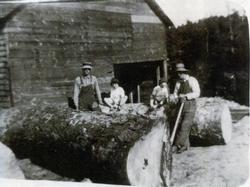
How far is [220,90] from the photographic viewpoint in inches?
114

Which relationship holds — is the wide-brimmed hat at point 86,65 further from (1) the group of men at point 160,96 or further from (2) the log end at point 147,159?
(2) the log end at point 147,159

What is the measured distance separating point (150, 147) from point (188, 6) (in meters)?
1.05

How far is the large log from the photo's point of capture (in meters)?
2.96

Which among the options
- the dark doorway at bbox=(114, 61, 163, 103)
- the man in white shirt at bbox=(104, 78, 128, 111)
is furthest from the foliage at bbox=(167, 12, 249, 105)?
the man in white shirt at bbox=(104, 78, 128, 111)

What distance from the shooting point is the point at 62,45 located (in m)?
3.74

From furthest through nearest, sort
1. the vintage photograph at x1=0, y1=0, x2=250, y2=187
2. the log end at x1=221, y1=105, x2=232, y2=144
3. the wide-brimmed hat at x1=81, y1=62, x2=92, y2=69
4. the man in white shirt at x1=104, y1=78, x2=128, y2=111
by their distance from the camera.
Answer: the wide-brimmed hat at x1=81, y1=62, x2=92, y2=69 < the man in white shirt at x1=104, y1=78, x2=128, y2=111 < the log end at x1=221, y1=105, x2=232, y2=144 < the vintage photograph at x1=0, y1=0, x2=250, y2=187

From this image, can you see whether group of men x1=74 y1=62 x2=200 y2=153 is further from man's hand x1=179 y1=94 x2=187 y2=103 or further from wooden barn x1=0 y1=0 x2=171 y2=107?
wooden barn x1=0 y1=0 x2=171 y2=107

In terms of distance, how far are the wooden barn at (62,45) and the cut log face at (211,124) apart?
72 centimetres

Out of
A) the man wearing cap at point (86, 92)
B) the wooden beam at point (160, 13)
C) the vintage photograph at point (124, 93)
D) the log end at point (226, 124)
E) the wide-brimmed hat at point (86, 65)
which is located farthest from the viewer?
the wide-brimmed hat at point (86, 65)

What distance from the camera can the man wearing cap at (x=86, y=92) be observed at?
3.48 m

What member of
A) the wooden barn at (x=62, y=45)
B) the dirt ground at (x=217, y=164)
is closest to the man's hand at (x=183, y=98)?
the dirt ground at (x=217, y=164)

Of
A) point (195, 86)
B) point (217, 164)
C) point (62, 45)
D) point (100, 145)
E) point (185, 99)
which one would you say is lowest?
point (217, 164)

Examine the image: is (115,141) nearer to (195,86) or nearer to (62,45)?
(195,86)

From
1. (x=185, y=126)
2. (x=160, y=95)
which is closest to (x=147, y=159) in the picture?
(x=185, y=126)
